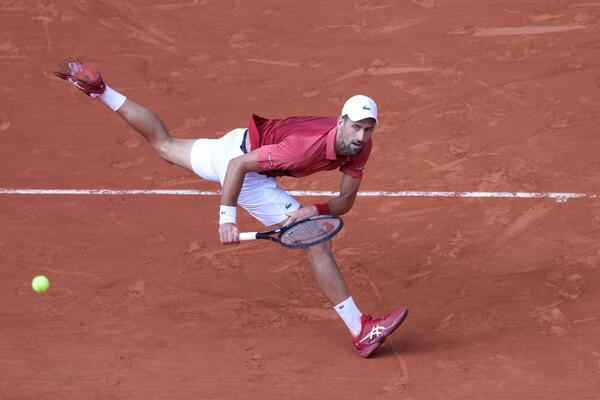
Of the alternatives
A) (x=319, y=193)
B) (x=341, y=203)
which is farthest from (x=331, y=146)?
(x=319, y=193)

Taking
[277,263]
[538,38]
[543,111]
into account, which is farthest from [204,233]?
[538,38]

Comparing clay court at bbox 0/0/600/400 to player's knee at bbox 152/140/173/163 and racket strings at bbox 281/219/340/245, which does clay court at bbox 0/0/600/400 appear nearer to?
racket strings at bbox 281/219/340/245

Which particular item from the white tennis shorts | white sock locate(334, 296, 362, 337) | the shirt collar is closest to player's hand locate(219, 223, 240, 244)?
the white tennis shorts

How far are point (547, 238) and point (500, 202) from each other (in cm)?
75

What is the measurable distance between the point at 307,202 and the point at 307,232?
2.47 metres

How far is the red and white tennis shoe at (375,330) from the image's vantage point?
8.33 meters

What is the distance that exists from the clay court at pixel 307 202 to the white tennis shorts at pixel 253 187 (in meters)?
0.90

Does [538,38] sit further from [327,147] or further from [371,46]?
[327,147]

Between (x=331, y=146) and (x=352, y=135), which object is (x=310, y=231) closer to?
(x=331, y=146)

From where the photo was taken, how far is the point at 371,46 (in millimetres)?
13211

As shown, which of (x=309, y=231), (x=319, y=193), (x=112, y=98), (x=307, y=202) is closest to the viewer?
(x=309, y=231)

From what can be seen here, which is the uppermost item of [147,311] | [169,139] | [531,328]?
[169,139]

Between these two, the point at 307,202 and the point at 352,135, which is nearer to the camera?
the point at 352,135

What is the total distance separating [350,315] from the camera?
8398 millimetres
